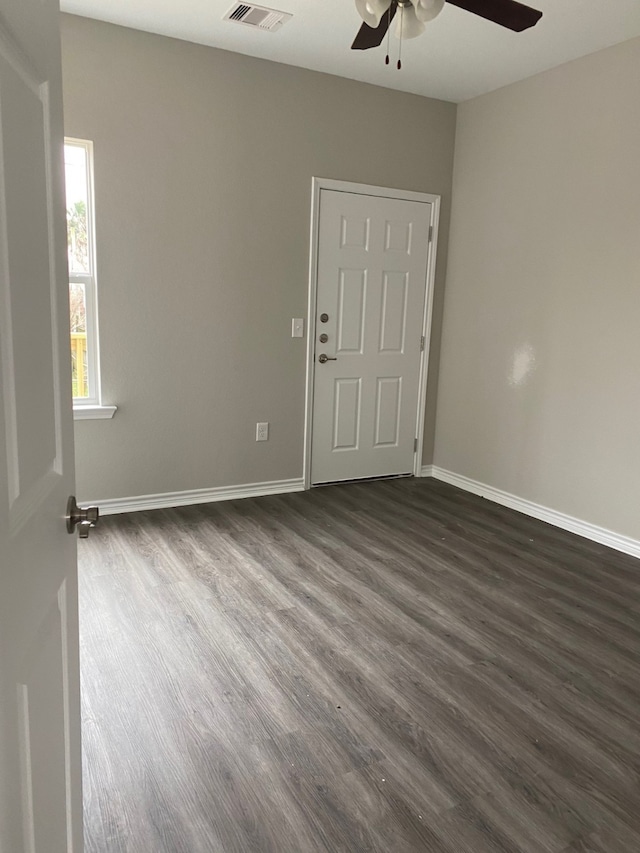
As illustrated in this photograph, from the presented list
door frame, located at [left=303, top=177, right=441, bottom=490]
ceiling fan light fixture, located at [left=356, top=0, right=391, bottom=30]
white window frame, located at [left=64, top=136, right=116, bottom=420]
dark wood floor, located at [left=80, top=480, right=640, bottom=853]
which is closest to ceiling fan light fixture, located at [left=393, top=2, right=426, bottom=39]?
ceiling fan light fixture, located at [left=356, top=0, right=391, bottom=30]

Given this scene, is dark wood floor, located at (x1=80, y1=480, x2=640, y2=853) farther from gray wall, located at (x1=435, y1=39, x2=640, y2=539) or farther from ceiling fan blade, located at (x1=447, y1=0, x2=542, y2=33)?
ceiling fan blade, located at (x1=447, y1=0, x2=542, y2=33)

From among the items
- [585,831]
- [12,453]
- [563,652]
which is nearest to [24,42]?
[12,453]

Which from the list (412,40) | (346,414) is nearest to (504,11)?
(412,40)

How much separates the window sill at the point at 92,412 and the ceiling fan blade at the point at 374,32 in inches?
91.2

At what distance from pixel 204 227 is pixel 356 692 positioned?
2.85 metres

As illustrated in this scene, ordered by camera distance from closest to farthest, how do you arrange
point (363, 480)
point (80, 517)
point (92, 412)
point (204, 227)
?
point (80, 517) < point (92, 412) < point (204, 227) < point (363, 480)

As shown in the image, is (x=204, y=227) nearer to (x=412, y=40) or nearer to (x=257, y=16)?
(x=257, y=16)

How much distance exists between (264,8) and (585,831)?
3.64 metres

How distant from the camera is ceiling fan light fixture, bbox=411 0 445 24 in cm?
208

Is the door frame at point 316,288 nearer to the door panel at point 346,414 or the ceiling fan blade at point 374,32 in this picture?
the door panel at point 346,414

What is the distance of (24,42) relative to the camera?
0.79 meters

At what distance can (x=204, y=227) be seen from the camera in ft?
12.7

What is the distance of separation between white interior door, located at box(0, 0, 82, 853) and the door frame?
129 inches

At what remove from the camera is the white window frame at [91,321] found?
356 centimetres
